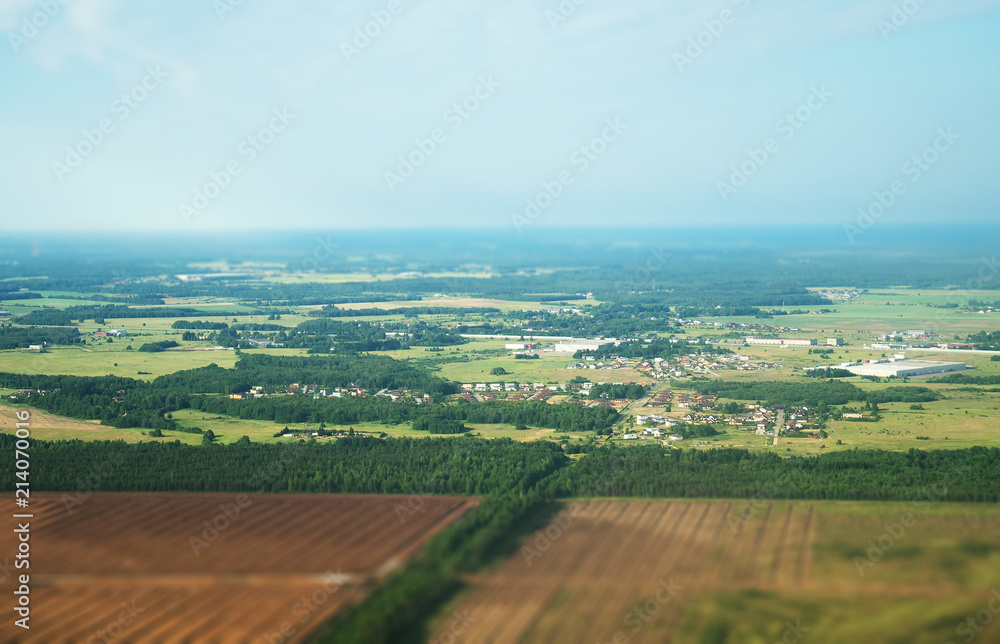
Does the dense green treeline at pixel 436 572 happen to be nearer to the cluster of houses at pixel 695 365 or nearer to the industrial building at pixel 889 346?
the cluster of houses at pixel 695 365

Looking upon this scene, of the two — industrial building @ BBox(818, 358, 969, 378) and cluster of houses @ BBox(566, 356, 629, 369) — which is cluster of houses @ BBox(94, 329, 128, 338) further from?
industrial building @ BBox(818, 358, 969, 378)

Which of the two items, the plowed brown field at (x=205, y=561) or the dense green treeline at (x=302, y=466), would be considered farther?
the dense green treeline at (x=302, y=466)

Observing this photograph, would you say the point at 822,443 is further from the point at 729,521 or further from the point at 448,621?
the point at 448,621

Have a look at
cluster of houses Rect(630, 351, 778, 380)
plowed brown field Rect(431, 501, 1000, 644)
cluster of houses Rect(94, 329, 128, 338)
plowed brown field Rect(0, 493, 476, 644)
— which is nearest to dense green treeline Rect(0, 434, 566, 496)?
plowed brown field Rect(0, 493, 476, 644)

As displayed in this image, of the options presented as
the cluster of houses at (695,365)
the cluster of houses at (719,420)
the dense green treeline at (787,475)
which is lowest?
the cluster of houses at (695,365)

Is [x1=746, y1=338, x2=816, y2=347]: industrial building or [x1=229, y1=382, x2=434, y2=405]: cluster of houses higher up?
[x1=746, y1=338, x2=816, y2=347]: industrial building

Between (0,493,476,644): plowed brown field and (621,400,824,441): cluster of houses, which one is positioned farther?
(621,400,824,441): cluster of houses


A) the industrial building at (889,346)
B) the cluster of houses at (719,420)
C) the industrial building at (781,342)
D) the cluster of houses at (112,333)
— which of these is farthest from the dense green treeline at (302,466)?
the industrial building at (889,346)
